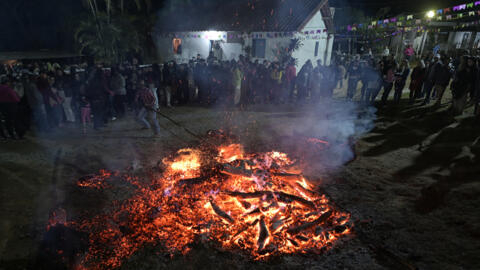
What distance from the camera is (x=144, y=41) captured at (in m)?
26.9

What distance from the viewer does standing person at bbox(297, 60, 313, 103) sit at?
44.3 feet

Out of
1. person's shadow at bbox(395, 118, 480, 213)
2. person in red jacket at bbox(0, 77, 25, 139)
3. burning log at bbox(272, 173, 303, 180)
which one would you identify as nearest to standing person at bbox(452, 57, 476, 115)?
person's shadow at bbox(395, 118, 480, 213)

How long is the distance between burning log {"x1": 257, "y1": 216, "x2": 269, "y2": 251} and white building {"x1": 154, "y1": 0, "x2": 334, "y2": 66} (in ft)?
54.5

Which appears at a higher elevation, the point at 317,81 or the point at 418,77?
the point at 418,77

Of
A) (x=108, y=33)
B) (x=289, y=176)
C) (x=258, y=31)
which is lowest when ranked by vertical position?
(x=289, y=176)

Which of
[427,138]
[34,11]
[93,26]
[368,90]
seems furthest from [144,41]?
[427,138]

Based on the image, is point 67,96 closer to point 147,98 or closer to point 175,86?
point 147,98

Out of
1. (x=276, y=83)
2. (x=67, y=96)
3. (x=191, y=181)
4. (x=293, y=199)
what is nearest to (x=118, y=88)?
(x=67, y=96)

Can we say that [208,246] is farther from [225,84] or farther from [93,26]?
[93,26]

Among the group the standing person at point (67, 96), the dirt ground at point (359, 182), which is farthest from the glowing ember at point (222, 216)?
the standing person at point (67, 96)

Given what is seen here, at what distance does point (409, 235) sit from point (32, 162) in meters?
8.98

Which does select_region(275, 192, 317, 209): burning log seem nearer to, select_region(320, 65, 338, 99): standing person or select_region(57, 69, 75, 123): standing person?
select_region(57, 69, 75, 123): standing person

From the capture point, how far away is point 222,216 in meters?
5.34

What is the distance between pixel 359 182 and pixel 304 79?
309 inches
